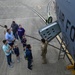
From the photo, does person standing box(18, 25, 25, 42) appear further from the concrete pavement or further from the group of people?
the concrete pavement

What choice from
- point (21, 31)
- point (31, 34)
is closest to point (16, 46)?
point (21, 31)

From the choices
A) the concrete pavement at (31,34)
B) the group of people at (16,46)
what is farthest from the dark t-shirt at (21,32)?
the concrete pavement at (31,34)

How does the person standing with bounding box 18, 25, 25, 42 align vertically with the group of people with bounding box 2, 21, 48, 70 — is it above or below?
above

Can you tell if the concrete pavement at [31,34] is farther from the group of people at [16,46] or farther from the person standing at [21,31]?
the person standing at [21,31]

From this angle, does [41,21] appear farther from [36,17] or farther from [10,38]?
[10,38]

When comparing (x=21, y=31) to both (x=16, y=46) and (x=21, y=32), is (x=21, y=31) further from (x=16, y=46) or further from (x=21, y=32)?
(x=16, y=46)

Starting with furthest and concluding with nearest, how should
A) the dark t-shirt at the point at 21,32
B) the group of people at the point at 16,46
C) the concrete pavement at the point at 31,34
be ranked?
the dark t-shirt at the point at 21,32 → the concrete pavement at the point at 31,34 → the group of people at the point at 16,46

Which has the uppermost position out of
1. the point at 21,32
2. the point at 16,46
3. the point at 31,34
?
the point at 21,32

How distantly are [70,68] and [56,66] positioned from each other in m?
0.94

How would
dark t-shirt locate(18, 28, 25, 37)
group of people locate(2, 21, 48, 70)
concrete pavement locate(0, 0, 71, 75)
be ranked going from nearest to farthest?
group of people locate(2, 21, 48, 70), concrete pavement locate(0, 0, 71, 75), dark t-shirt locate(18, 28, 25, 37)

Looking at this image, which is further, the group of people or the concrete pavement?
the concrete pavement

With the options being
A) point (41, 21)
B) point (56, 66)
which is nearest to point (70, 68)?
point (56, 66)

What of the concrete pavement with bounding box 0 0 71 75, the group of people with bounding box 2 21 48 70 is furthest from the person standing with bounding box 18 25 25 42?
the concrete pavement with bounding box 0 0 71 75

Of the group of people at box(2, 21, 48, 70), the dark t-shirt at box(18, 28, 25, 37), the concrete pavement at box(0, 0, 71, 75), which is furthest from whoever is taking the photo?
the dark t-shirt at box(18, 28, 25, 37)
